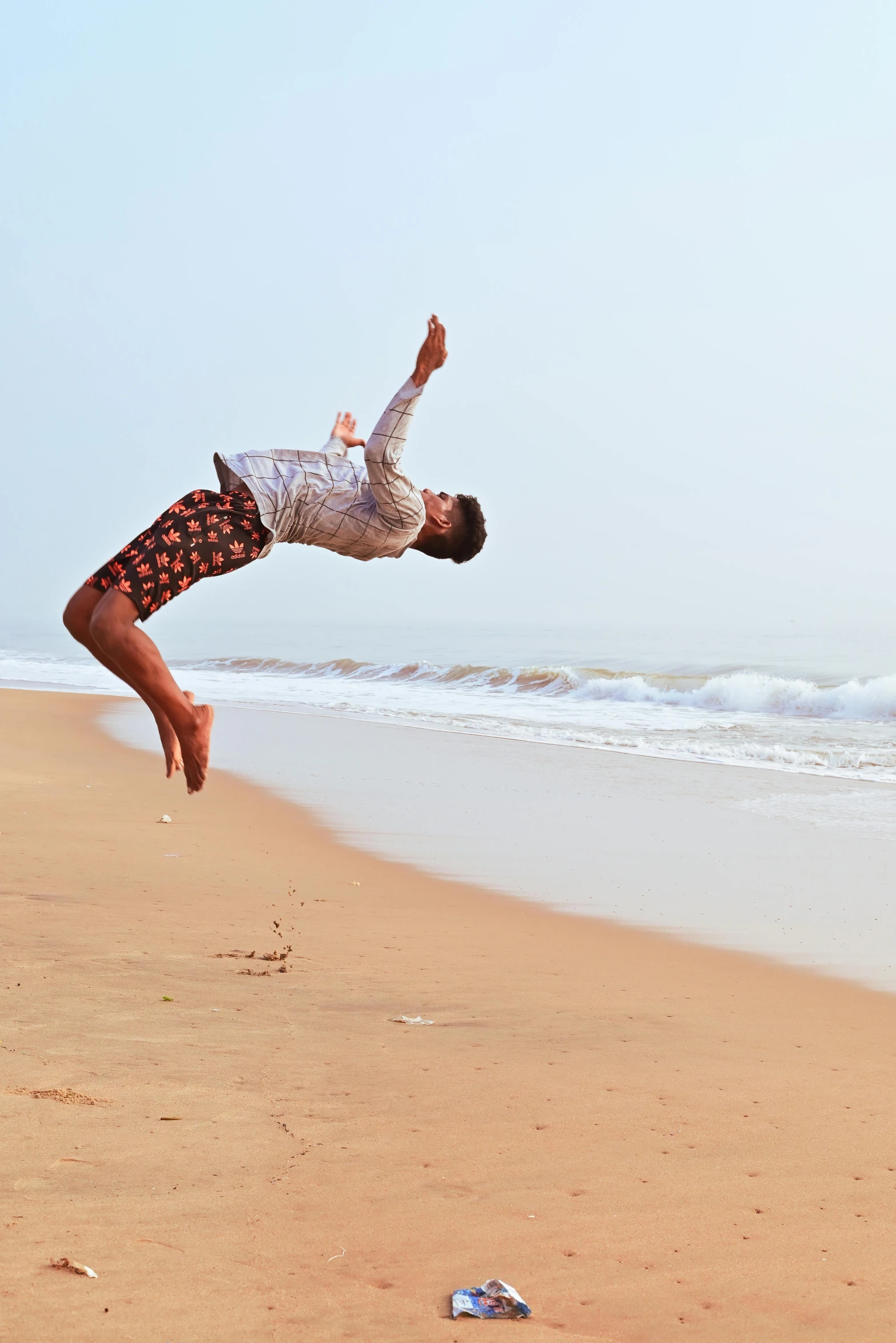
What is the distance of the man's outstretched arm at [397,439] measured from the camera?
4305mm

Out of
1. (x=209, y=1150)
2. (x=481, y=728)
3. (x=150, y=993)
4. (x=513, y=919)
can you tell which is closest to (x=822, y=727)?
(x=481, y=728)

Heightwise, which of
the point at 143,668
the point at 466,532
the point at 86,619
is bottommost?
the point at 143,668

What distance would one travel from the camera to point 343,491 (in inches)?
176

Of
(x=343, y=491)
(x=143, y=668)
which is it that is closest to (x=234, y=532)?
(x=343, y=491)

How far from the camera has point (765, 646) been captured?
132 feet

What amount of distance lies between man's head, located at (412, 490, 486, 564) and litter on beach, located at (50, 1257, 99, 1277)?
109 inches

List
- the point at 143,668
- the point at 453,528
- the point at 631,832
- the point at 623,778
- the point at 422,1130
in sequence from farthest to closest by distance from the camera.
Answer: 1. the point at 623,778
2. the point at 631,832
3. the point at 453,528
4. the point at 143,668
5. the point at 422,1130

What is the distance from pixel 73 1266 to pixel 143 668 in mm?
1966

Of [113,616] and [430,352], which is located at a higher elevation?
[430,352]

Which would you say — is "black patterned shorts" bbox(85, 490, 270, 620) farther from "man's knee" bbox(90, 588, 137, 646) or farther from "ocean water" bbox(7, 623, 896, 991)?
"ocean water" bbox(7, 623, 896, 991)

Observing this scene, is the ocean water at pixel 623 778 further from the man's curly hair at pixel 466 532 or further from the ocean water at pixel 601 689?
the man's curly hair at pixel 466 532

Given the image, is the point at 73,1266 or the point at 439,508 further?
the point at 439,508

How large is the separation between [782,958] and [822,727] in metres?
14.7

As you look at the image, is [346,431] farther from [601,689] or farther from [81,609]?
[601,689]
